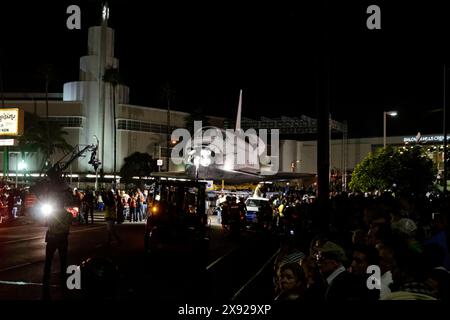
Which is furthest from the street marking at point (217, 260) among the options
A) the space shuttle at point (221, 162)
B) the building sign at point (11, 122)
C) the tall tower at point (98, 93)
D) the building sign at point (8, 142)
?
the tall tower at point (98, 93)

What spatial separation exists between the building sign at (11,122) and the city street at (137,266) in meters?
15.6

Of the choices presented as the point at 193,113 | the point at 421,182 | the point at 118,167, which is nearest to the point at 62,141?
the point at 118,167

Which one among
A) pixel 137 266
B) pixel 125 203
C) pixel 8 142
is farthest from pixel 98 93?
pixel 137 266

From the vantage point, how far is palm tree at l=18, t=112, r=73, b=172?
65812 millimetres

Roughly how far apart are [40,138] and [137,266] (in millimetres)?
57024

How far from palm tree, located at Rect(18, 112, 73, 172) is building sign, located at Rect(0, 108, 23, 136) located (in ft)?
94.6

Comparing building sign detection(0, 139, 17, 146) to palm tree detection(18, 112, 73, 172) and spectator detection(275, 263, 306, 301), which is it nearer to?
palm tree detection(18, 112, 73, 172)

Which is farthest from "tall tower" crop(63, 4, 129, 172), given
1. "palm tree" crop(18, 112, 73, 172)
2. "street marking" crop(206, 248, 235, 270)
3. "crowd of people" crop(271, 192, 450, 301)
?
"crowd of people" crop(271, 192, 450, 301)

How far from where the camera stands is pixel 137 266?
13312mm

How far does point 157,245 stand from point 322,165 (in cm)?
558

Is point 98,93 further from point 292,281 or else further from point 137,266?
point 292,281

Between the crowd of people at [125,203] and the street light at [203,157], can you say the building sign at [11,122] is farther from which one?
the street light at [203,157]

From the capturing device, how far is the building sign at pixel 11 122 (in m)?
35.8
